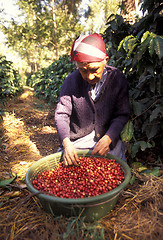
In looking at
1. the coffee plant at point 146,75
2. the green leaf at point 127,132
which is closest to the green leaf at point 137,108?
the coffee plant at point 146,75

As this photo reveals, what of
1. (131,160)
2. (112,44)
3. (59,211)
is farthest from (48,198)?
(112,44)

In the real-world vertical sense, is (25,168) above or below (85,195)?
Result: below

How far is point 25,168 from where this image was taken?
212 centimetres

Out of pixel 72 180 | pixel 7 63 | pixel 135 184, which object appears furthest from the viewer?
pixel 7 63

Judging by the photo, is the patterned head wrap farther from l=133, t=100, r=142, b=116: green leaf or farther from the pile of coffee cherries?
the pile of coffee cherries

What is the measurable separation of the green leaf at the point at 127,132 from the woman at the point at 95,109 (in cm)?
6

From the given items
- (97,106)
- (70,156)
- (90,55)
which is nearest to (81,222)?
(70,156)

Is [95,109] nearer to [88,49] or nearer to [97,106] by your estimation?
[97,106]

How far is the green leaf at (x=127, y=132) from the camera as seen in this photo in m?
1.72

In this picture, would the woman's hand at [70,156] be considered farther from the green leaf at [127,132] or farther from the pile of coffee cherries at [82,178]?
the green leaf at [127,132]

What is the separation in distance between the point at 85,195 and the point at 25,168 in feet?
3.71

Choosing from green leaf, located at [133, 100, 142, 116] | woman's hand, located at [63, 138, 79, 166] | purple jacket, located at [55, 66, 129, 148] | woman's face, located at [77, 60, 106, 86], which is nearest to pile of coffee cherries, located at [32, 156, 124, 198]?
woman's hand, located at [63, 138, 79, 166]

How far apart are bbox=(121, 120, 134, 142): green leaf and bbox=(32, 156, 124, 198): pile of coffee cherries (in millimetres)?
287

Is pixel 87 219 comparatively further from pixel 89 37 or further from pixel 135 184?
pixel 89 37
